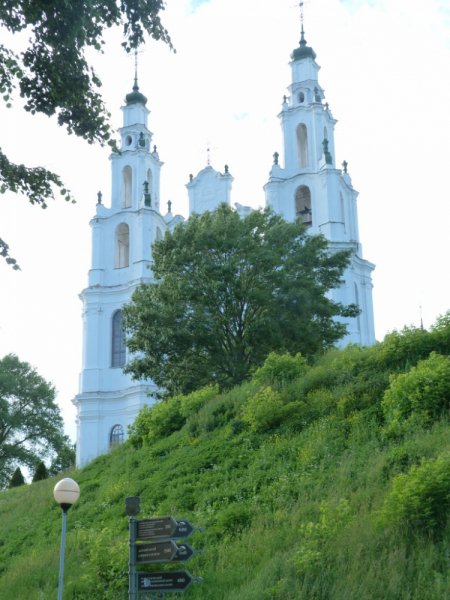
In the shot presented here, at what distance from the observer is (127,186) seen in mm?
48688

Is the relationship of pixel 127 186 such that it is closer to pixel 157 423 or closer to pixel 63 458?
pixel 63 458

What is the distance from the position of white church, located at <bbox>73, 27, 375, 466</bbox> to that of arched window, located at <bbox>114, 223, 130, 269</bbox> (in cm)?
6

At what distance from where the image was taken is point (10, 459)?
4788cm

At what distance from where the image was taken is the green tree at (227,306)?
24.0m

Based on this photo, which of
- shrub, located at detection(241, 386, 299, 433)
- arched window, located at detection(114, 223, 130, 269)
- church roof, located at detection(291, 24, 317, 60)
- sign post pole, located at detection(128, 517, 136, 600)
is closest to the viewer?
sign post pole, located at detection(128, 517, 136, 600)

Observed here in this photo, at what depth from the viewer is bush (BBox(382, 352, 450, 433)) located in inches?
539

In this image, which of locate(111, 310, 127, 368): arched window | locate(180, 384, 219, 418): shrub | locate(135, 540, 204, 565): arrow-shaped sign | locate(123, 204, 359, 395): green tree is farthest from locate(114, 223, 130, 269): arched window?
locate(135, 540, 204, 565): arrow-shaped sign

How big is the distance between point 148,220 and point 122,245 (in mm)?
3302

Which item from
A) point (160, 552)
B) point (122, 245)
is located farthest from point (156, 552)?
point (122, 245)

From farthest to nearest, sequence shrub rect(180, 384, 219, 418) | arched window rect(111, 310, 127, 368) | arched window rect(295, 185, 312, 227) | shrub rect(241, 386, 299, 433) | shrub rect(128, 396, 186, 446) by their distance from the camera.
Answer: arched window rect(295, 185, 312, 227)
arched window rect(111, 310, 127, 368)
shrub rect(180, 384, 219, 418)
shrub rect(128, 396, 186, 446)
shrub rect(241, 386, 299, 433)

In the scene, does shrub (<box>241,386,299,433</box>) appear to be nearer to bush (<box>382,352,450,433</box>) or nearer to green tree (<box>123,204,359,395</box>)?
bush (<box>382,352,450,433</box>)

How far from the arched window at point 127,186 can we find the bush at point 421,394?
35.4 m

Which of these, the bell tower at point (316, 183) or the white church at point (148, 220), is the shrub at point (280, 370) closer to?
the bell tower at point (316, 183)

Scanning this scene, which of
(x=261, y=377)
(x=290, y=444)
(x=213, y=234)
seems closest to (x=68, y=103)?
(x=290, y=444)
